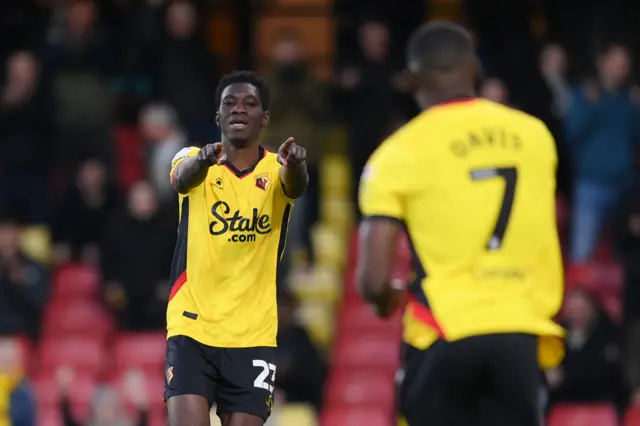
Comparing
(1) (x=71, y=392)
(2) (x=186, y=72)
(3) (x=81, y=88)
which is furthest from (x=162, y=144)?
(1) (x=71, y=392)

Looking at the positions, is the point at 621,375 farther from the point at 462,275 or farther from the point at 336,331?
the point at 462,275

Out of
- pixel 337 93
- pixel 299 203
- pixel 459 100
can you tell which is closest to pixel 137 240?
pixel 299 203

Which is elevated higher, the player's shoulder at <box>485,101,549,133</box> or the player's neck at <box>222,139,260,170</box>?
the player's shoulder at <box>485,101,549,133</box>

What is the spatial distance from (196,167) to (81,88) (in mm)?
8413

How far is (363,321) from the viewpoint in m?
15.0

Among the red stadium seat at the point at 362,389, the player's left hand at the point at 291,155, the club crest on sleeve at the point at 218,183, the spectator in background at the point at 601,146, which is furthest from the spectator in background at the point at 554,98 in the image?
the player's left hand at the point at 291,155

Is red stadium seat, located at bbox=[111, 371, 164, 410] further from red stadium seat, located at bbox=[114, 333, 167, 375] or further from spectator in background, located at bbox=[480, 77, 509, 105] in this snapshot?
spectator in background, located at bbox=[480, 77, 509, 105]

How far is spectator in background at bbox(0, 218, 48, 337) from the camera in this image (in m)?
14.4

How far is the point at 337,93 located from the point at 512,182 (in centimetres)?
964

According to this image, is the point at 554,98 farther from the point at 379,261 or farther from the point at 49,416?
the point at 379,261

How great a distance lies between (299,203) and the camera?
14.4m

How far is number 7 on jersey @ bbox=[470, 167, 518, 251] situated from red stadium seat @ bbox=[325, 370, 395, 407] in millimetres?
8029

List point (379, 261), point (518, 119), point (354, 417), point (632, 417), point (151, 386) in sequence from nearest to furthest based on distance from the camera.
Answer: point (379, 261) → point (518, 119) → point (632, 417) → point (354, 417) → point (151, 386)

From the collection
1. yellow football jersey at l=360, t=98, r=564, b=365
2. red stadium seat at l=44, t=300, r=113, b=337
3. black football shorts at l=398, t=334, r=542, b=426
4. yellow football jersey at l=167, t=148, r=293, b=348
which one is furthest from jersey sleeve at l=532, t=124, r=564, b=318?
red stadium seat at l=44, t=300, r=113, b=337
